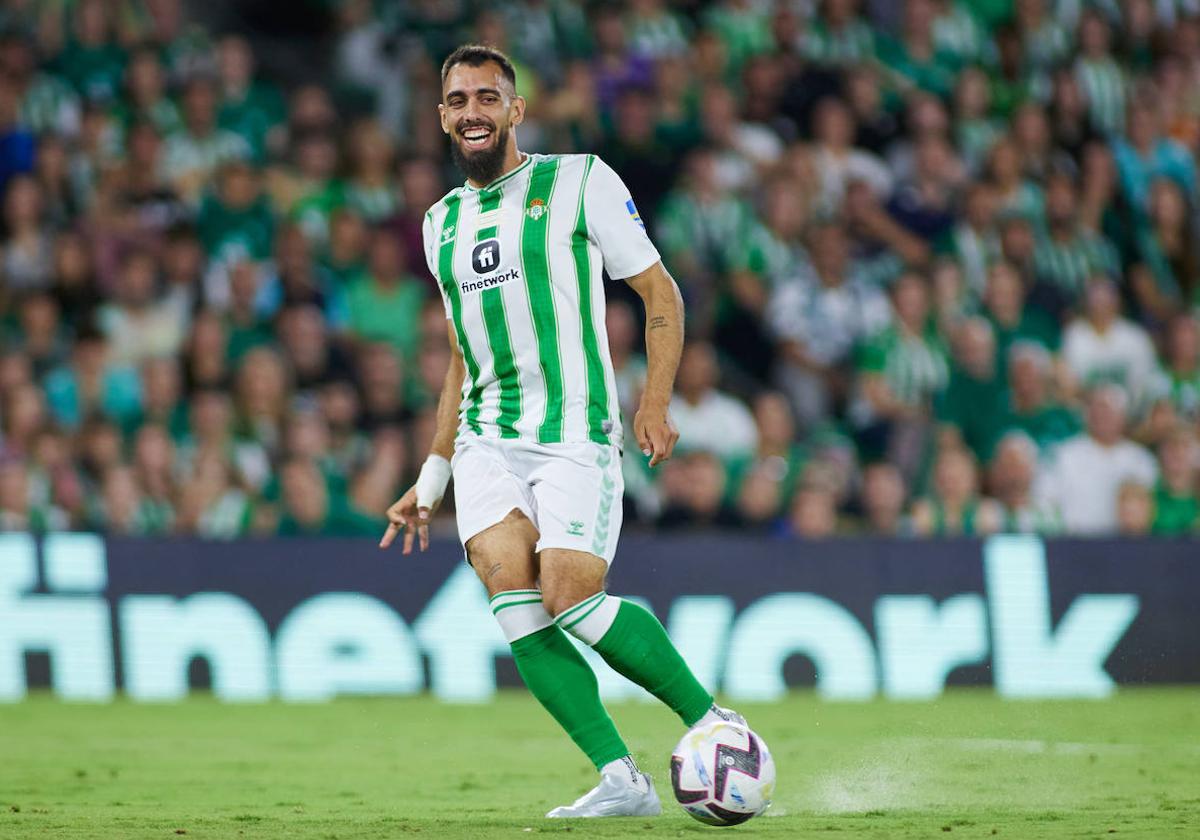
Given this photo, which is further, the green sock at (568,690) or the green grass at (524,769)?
the green sock at (568,690)

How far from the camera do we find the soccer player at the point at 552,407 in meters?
6.04

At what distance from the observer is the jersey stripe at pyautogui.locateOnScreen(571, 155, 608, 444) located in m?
6.25

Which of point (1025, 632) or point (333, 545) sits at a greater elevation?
→ point (333, 545)

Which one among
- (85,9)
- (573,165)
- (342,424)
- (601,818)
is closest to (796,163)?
(342,424)

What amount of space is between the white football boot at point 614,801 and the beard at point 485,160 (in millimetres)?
2028

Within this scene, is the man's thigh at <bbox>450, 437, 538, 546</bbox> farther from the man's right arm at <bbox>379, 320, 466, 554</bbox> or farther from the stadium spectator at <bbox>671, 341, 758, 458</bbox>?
the stadium spectator at <bbox>671, 341, 758, 458</bbox>

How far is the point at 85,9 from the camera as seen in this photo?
13984mm

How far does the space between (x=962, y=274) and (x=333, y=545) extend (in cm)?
513

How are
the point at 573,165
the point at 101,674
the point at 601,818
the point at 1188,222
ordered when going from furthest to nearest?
1. the point at 1188,222
2. the point at 101,674
3. the point at 573,165
4. the point at 601,818

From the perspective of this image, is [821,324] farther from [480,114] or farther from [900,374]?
[480,114]

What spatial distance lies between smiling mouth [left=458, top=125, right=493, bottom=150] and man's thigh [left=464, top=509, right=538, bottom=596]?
1222 mm

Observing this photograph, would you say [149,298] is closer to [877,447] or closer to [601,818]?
[877,447]

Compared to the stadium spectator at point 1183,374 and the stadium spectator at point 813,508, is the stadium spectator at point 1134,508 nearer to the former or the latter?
the stadium spectator at point 1183,374

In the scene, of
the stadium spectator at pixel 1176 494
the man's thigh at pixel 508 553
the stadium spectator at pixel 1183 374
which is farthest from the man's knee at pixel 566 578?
the stadium spectator at pixel 1183 374
